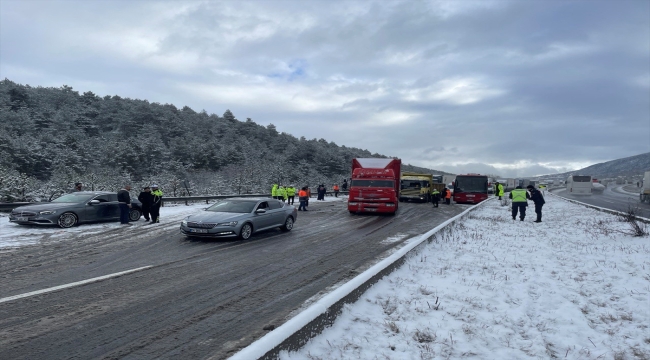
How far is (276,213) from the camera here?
1409cm

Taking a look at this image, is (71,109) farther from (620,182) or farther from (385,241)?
(620,182)

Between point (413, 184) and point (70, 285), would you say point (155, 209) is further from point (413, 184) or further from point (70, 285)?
point (413, 184)

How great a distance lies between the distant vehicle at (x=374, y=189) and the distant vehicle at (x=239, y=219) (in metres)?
6.84

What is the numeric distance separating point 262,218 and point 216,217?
1.70 m

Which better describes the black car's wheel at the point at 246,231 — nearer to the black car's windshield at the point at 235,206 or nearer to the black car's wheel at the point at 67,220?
the black car's windshield at the point at 235,206

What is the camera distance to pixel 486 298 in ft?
20.5

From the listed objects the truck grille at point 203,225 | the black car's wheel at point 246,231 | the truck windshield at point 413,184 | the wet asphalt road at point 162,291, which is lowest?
the wet asphalt road at point 162,291

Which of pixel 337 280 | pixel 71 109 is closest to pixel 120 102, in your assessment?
pixel 71 109

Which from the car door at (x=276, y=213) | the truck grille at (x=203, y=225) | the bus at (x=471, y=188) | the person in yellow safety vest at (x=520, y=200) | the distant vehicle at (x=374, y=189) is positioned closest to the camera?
the truck grille at (x=203, y=225)

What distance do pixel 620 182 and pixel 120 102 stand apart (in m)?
158

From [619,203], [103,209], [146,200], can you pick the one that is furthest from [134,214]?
[619,203]

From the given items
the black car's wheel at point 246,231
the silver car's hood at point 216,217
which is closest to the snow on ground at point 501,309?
the black car's wheel at point 246,231

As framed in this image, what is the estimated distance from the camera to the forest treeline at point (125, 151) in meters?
35.5

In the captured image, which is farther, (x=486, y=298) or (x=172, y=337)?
(x=486, y=298)
